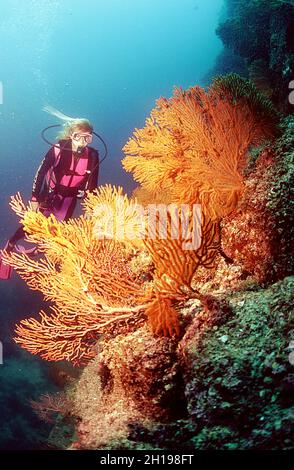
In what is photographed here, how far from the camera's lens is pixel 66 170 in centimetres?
606

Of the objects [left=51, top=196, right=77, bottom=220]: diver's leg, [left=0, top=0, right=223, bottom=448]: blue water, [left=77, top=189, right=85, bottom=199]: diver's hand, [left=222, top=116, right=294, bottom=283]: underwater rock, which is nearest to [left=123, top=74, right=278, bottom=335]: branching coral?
[left=222, top=116, right=294, bottom=283]: underwater rock

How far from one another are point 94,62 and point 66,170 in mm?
123845

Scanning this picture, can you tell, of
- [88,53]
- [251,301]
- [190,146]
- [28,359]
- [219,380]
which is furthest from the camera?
[88,53]

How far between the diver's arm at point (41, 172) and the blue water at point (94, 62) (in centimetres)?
6277

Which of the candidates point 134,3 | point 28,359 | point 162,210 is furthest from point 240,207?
point 134,3

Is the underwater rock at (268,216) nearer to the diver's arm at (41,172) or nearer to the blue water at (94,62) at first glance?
the diver's arm at (41,172)

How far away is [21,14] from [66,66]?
72.4 feet

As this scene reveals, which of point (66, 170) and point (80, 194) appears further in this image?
point (80, 194)

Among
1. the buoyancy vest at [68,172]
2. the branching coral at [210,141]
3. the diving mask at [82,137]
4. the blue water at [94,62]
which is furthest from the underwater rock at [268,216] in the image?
the blue water at [94,62]

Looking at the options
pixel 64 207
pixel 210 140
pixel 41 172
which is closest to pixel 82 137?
pixel 41 172

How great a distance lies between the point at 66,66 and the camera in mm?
109438

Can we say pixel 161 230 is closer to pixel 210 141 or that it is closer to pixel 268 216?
pixel 268 216

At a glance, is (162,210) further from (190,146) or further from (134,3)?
(134,3)

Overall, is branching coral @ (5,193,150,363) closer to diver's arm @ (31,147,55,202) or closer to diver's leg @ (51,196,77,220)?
diver's arm @ (31,147,55,202)
